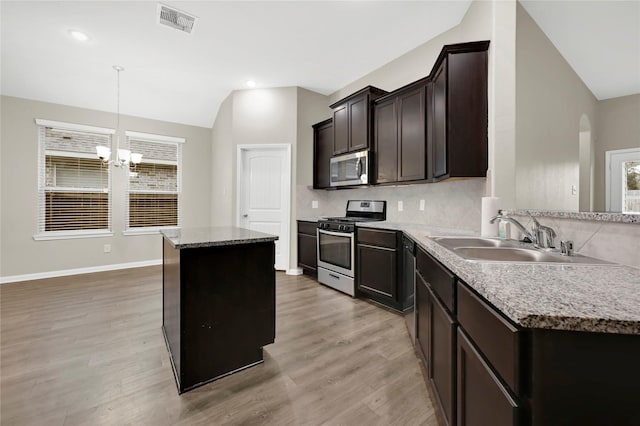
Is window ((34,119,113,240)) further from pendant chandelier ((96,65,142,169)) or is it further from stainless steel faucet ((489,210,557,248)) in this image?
stainless steel faucet ((489,210,557,248))

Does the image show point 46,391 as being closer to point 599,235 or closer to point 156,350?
point 156,350

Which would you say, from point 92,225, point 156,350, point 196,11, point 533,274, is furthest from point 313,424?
point 92,225

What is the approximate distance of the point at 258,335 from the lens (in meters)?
1.96

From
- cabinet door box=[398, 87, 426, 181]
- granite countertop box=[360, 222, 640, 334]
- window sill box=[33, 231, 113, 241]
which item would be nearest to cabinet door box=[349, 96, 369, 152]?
cabinet door box=[398, 87, 426, 181]

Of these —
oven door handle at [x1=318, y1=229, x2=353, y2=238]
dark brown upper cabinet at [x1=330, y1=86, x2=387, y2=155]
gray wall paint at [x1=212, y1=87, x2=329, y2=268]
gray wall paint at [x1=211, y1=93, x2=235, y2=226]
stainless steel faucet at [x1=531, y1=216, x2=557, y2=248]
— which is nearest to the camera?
stainless steel faucet at [x1=531, y1=216, x2=557, y2=248]

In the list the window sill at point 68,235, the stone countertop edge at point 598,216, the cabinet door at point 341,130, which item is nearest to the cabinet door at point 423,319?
the stone countertop edge at point 598,216

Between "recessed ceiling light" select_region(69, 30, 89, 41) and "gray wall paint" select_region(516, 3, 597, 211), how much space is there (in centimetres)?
457

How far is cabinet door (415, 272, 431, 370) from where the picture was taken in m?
1.60

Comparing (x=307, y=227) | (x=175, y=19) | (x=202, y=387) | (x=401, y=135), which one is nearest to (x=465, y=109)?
(x=401, y=135)

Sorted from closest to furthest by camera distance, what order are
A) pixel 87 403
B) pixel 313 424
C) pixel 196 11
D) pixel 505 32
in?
pixel 313 424
pixel 87 403
pixel 505 32
pixel 196 11

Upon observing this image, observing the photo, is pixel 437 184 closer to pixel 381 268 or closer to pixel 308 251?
pixel 381 268

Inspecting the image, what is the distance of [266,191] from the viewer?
181 inches

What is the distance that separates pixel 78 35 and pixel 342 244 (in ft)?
13.1

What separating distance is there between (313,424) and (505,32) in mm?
3073
